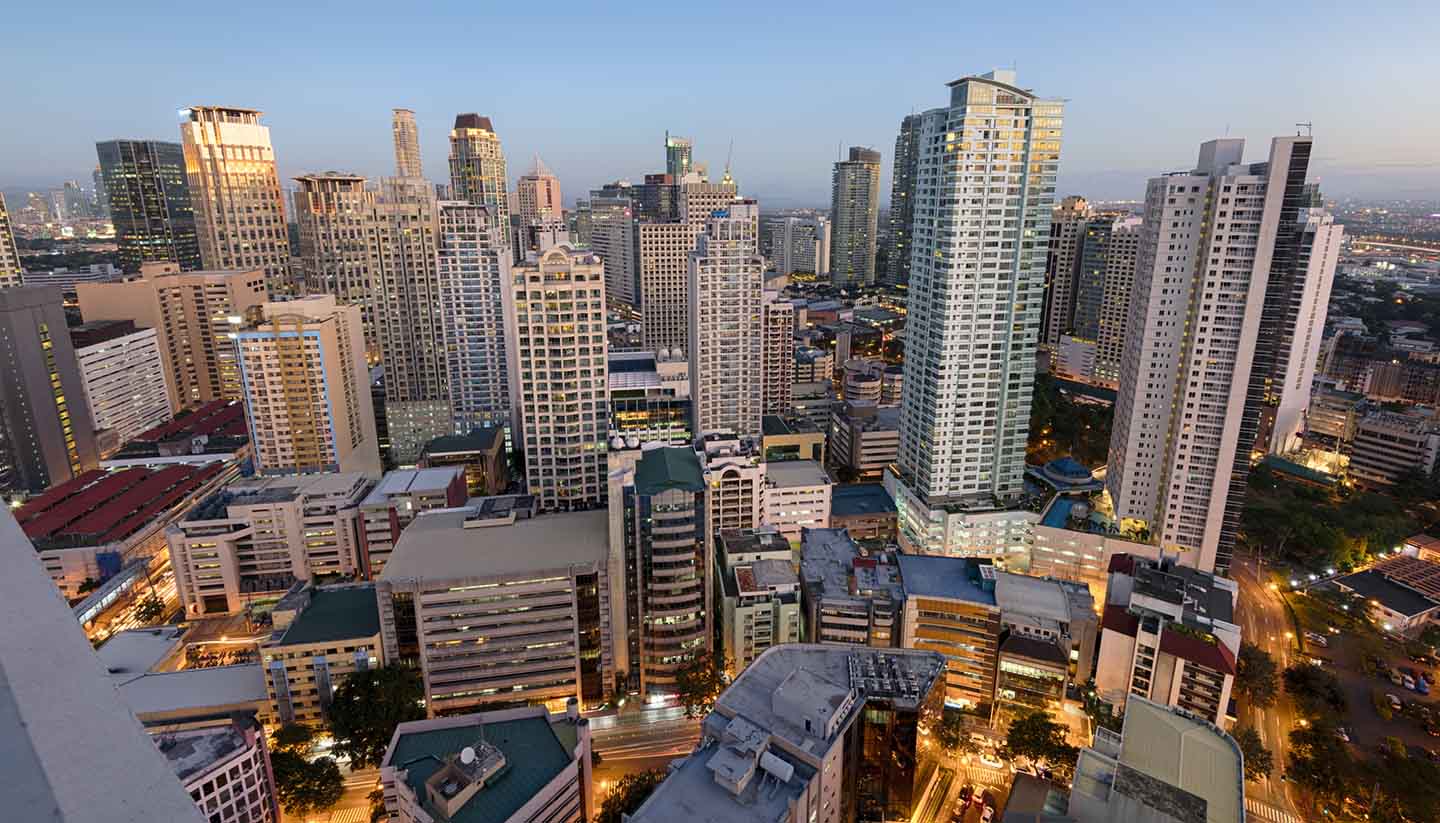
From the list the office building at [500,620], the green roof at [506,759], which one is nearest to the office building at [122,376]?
the office building at [500,620]

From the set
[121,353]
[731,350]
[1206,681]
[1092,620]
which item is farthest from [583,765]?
[121,353]

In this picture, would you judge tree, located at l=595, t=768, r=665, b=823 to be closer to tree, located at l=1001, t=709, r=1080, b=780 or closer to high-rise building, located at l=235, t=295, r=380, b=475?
tree, located at l=1001, t=709, r=1080, b=780

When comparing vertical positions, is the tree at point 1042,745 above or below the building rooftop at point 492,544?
below

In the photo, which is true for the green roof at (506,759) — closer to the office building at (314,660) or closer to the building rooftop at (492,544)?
the building rooftop at (492,544)

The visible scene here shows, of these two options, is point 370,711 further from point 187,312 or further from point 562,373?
point 187,312

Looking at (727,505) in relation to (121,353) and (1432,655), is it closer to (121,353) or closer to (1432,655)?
(1432,655)
